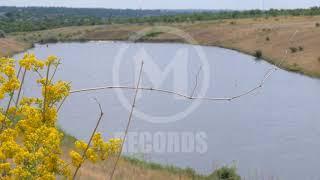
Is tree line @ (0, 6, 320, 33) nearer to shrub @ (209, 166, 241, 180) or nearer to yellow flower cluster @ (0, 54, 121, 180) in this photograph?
shrub @ (209, 166, 241, 180)

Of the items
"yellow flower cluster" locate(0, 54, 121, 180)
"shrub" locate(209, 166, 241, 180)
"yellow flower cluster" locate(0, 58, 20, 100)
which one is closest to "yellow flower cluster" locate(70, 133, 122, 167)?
"yellow flower cluster" locate(0, 54, 121, 180)

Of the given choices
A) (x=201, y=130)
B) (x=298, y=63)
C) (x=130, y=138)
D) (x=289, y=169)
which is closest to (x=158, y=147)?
(x=130, y=138)

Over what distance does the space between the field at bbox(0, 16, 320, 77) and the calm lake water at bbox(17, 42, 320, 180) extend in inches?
114

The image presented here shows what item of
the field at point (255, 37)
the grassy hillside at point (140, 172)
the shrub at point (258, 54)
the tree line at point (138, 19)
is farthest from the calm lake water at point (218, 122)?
the tree line at point (138, 19)

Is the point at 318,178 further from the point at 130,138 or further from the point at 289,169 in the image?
the point at 130,138

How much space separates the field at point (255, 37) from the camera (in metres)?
34.6

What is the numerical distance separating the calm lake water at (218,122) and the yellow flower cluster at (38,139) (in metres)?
8.84

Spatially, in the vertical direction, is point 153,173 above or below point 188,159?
above

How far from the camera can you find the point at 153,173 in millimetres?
10570

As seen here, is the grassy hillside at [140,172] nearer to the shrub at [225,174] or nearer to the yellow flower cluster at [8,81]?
the shrub at [225,174]

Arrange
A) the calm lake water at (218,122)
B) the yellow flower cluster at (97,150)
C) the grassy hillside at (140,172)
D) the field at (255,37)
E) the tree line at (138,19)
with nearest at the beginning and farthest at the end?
1. the yellow flower cluster at (97,150)
2. the grassy hillside at (140,172)
3. the calm lake water at (218,122)
4. the field at (255,37)
5. the tree line at (138,19)

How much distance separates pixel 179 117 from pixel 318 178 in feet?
22.4

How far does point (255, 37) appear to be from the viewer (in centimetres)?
4650

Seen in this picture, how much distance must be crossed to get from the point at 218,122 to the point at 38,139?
16.2m
